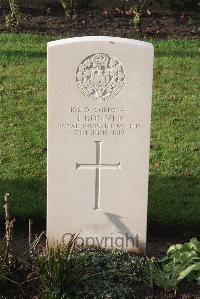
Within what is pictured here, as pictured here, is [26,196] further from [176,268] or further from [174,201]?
[176,268]

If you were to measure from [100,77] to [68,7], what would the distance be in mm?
6196

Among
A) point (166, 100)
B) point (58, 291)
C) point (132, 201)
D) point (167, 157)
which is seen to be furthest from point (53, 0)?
point (58, 291)

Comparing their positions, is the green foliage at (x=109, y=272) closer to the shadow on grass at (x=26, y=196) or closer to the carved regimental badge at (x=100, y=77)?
the shadow on grass at (x=26, y=196)

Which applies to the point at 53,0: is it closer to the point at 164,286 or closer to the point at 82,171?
the point at 82,171

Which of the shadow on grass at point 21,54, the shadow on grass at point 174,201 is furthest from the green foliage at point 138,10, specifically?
the shadow on grass at point 174,201

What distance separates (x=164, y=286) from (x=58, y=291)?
0.75 m

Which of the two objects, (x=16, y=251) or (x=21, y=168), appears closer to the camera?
(x=16, y=251)

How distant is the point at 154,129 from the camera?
7758 millimetres

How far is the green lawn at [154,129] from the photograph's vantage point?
20.6 feet

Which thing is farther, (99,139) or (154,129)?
(154,129)

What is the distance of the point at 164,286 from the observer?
4945mm

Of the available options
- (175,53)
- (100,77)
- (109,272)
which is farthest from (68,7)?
(109,272)

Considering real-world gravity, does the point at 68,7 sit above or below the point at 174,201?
above

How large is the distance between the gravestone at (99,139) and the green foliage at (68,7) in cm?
617
